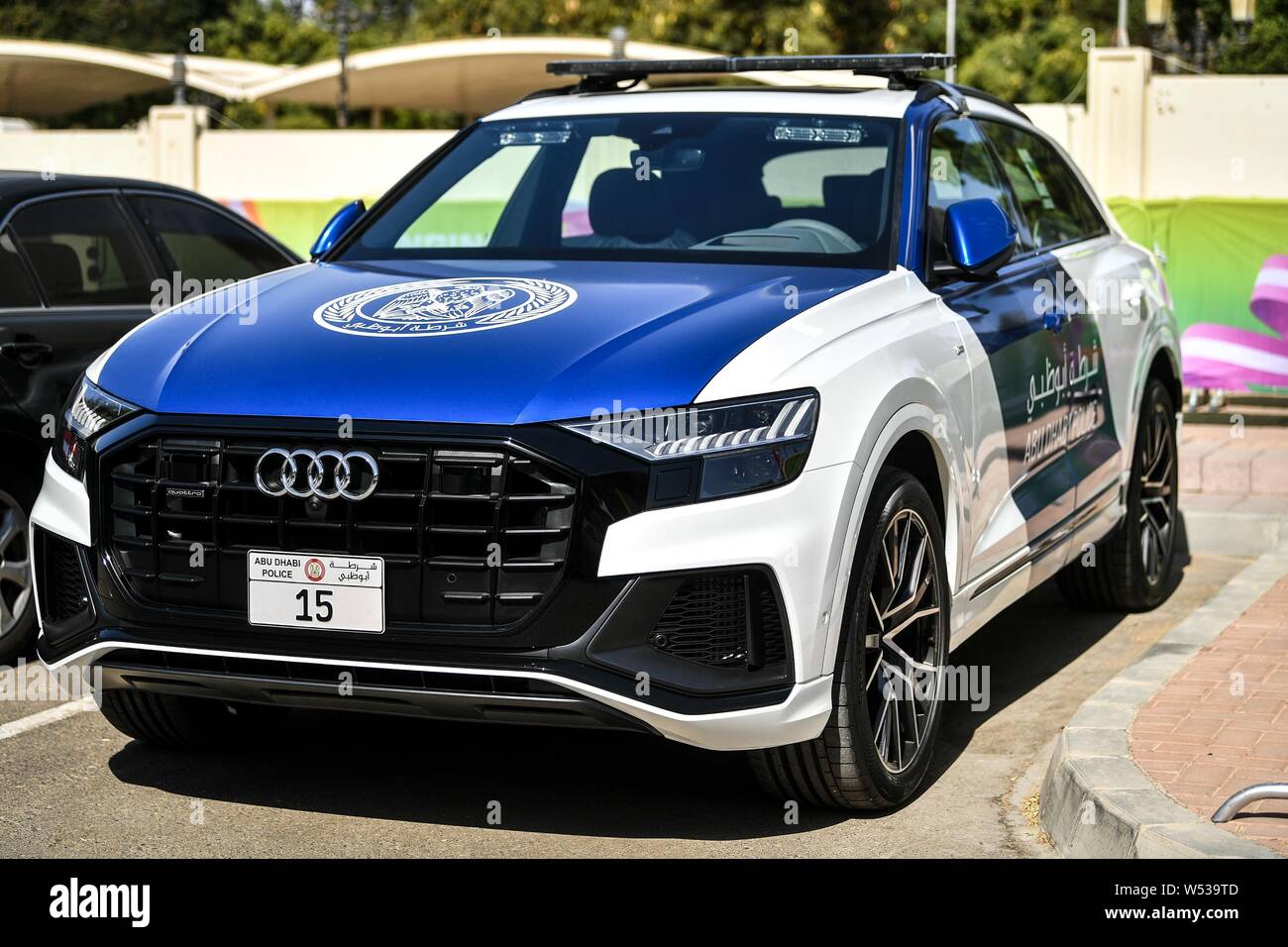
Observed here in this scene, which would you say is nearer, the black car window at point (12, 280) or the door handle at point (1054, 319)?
the door handle at point (1054, 319)

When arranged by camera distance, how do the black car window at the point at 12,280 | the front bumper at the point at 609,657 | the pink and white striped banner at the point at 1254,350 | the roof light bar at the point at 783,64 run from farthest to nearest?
the pink and white striped banner at the point at 1254,350
the black car window at the point at 12,280
the roof light bar at the point at 783,64
the front bumper at the point at 609,657

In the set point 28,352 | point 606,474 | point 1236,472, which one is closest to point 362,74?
point 1236,472

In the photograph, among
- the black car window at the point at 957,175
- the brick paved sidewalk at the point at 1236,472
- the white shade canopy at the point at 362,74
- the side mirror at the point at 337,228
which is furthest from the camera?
the white shade canopy at the point at 362,74

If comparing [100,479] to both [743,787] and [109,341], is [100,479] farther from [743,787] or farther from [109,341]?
[109,341]

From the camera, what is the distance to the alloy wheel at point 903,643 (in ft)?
15.9

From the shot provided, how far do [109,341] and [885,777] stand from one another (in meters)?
3.56

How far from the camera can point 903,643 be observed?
5125 millimetres

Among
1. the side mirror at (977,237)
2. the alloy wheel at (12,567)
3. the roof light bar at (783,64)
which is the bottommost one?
the alloy wheel at (12,567)

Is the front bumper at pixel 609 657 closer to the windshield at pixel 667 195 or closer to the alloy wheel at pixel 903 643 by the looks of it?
the alloy wheel at pixel 903 643

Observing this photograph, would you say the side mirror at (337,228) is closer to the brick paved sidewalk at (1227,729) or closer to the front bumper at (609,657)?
the front bumper at (609,657)

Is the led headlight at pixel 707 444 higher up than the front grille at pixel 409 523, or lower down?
higher up

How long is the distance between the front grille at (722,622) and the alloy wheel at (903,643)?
0.45 m

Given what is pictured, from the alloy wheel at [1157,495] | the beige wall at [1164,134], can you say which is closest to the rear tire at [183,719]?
the alloy wheel at [1157,495]
